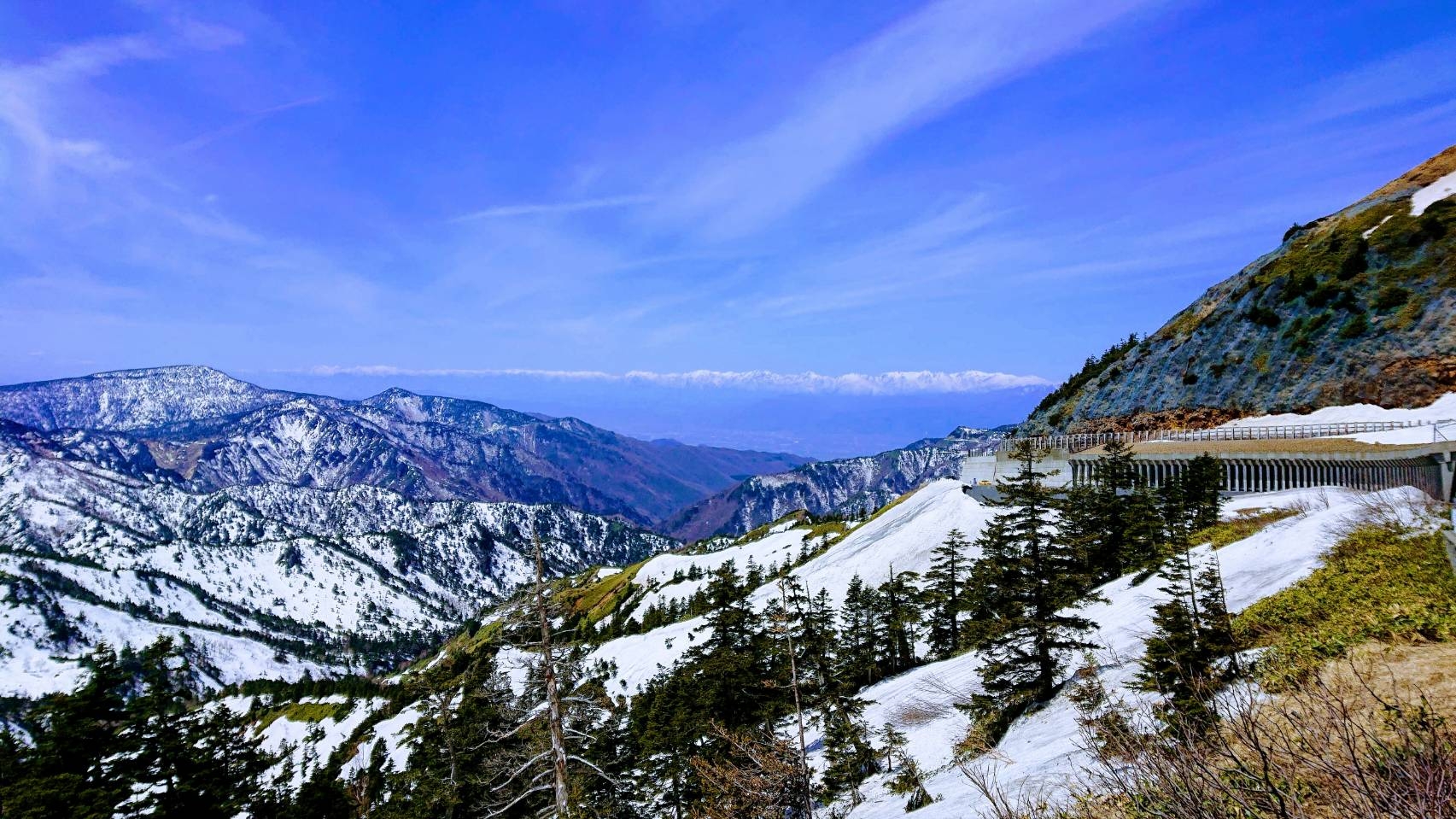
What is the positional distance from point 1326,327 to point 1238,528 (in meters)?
28.5

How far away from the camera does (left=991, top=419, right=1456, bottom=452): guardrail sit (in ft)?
117

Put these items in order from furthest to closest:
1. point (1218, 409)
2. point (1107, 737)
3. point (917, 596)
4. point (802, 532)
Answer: point (802, 532), point (1218, 409), point (917, 596), point (1107, 737)

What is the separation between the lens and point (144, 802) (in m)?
19.1

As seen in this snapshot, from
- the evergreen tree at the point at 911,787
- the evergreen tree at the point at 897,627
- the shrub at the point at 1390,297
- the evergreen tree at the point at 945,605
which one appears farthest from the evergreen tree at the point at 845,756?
the shrub at the point at 1390,297

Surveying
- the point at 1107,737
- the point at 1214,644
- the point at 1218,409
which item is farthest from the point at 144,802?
the point at 1218,409

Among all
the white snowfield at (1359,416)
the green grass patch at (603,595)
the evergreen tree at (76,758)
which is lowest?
the green grass patch at (603,595)

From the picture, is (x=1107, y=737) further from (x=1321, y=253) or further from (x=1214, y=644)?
(x=1321, y=253)

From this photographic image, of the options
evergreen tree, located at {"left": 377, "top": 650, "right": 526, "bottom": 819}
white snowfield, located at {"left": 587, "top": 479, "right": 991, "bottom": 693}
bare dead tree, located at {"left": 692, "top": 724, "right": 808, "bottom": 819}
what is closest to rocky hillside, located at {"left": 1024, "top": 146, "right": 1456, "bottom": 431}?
white snowfield, located at {"left": 587, "top": 479, "right": 991, "bottom": 693}

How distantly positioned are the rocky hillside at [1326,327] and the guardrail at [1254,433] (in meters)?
3.99

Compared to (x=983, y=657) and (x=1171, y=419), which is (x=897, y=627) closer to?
(x=983, y=657)

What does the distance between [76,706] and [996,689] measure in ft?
86.8

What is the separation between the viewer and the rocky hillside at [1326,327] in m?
41.1

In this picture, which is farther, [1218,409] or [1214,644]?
[1218,409]

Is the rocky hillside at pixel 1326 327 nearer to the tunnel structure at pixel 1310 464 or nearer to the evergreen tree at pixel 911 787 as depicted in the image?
the tunnel structure at pixel 1310 464
